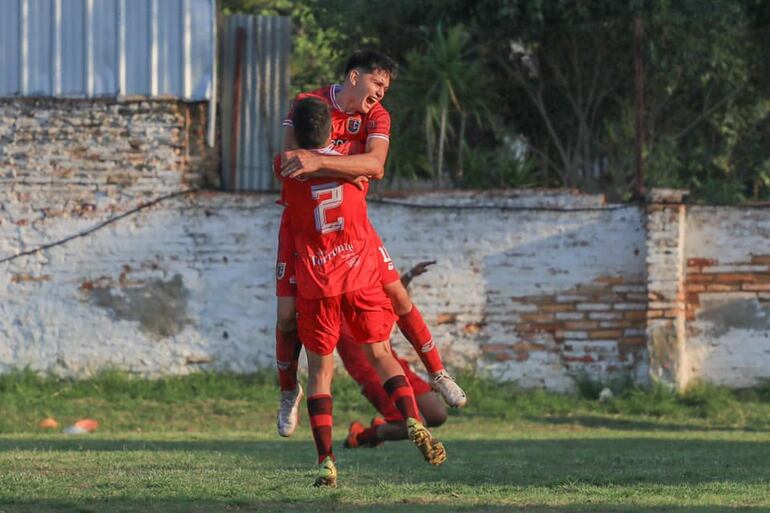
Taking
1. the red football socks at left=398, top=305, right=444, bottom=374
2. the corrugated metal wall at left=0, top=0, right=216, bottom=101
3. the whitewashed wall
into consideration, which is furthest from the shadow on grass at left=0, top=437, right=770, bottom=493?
the corrugated metal wall at left=0, top=0, right=216, bottom=101

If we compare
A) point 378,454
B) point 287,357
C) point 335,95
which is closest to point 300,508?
point 287,357

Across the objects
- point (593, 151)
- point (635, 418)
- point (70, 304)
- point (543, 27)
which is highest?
point (543, 27)

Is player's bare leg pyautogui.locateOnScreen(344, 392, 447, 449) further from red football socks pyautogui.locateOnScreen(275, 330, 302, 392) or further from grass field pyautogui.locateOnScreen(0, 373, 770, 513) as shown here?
red football socks pyautogui.locateOnScreen(275, 330, 302, 392)

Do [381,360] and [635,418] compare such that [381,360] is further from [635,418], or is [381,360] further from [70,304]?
[70,304]

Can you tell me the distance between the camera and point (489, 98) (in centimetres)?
1970

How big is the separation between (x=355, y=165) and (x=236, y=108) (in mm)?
11094

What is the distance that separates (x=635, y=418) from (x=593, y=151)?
21.3 feet

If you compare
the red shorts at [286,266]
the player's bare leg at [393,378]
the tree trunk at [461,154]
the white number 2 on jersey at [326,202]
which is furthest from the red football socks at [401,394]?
the tree trunk at [461,154]

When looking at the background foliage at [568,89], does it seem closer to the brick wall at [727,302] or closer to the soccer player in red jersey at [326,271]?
the brick wall at [727,302]

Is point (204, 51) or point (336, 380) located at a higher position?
point (204, 51)

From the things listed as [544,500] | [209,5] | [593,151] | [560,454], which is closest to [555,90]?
[593,151]

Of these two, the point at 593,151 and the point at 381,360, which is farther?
the point at 593,151

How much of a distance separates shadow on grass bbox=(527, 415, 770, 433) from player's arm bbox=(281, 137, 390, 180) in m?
8.59

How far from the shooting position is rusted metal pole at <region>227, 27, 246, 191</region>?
18.3m
